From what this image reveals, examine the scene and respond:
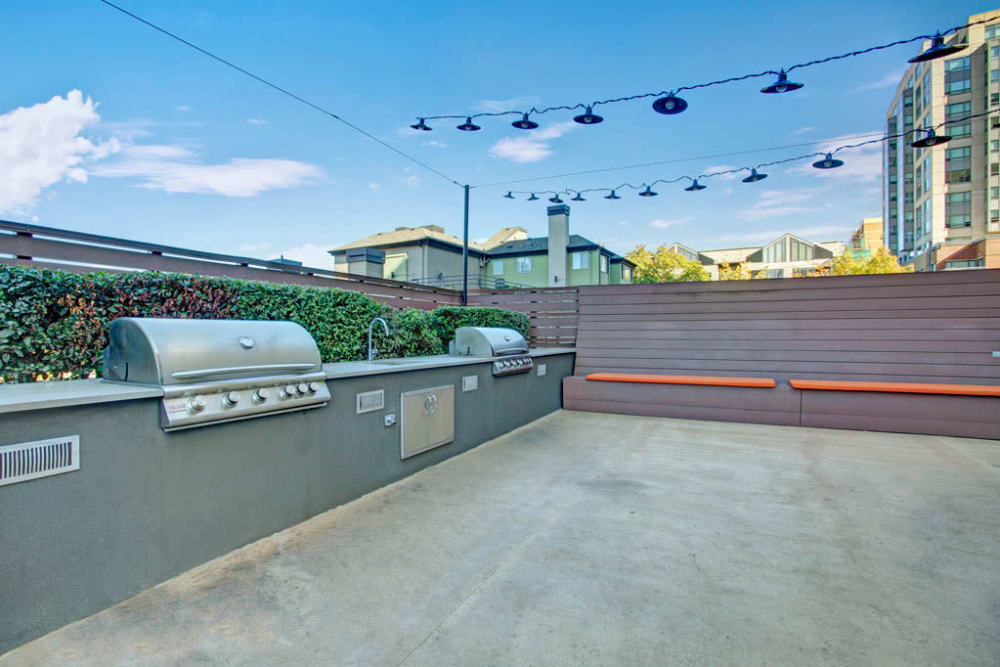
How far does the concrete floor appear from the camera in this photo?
155cm

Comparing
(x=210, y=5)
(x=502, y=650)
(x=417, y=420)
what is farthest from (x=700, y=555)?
(x=210, y=5)

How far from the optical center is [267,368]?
7.51ft

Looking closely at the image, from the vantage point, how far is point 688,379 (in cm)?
591

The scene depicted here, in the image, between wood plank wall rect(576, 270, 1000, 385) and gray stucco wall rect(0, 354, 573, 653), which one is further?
wood plank wall rect(576, 270, 1000, 385)

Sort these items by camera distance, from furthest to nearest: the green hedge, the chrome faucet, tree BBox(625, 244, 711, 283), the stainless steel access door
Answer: tree BBox(625, 244, 711, 283) → the chrome faucet → the stainless steel access door → the green hedge

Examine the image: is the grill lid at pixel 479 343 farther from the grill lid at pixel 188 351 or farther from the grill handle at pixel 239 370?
the grill lid at pixel 188 351

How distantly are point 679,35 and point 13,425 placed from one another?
341 inches

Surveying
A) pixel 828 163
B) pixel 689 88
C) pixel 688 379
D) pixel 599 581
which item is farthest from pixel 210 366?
pixel 828 163

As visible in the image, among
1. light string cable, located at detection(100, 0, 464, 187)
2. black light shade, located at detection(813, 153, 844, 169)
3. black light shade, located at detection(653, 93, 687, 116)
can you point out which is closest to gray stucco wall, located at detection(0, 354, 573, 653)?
black light shade, located at detection(653, 93, 687, 116)

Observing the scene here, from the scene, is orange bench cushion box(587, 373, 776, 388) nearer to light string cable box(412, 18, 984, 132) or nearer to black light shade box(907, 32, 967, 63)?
light string cable box(412, 18, 984, 132)

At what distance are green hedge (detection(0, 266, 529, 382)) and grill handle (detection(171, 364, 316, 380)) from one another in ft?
2.85

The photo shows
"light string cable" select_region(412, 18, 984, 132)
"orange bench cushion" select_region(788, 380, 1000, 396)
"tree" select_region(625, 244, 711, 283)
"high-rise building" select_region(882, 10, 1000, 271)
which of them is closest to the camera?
"light string cable" select_region(412, 18, 984, 132)

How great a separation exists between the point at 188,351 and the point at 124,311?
974mm

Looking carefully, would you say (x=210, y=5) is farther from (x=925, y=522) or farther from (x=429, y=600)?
(x=925, y=522)
